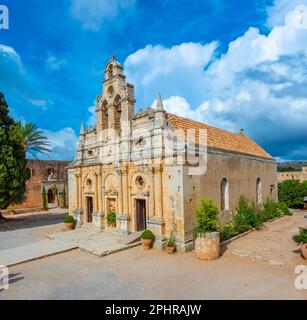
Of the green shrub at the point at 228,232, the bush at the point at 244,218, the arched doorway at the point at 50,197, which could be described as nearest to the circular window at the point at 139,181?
→ the green shrub at the point at 228,232

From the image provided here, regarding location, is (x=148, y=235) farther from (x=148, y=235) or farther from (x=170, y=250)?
(x=170, y=250)

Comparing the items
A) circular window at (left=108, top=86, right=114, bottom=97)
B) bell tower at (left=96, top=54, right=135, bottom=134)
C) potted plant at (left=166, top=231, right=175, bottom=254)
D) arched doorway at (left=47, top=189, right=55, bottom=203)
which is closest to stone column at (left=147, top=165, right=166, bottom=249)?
potted plant at (left=166, top=231, right=175, bottom=254)

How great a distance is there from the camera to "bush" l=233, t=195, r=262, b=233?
17.9 meters

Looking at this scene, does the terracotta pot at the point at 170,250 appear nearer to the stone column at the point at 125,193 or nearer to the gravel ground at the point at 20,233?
the stone column at the point at 125,193

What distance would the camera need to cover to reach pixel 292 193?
95.6 ft

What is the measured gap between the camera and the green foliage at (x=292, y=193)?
28.8 metres

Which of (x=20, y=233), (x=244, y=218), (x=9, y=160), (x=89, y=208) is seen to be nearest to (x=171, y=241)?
(x=244, y=218)

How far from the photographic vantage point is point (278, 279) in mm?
9805

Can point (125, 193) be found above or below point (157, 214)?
above

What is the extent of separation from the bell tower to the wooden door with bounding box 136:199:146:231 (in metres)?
4.90

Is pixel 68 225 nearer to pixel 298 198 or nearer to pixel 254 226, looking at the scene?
pixel 254 226

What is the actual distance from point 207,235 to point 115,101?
11.3 m

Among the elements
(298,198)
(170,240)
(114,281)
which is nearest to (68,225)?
(170,240)
